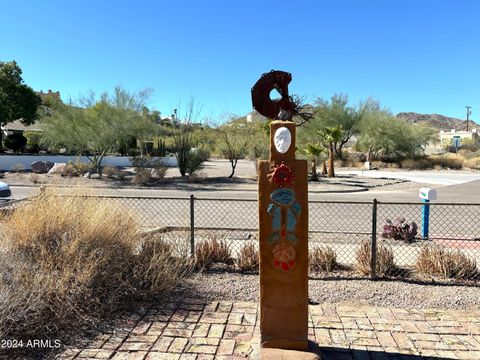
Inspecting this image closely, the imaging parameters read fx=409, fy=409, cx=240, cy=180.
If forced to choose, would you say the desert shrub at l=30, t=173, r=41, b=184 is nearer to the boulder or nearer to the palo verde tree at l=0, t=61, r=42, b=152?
the boulder

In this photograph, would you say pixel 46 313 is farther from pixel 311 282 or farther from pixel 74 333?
pixel 311 282

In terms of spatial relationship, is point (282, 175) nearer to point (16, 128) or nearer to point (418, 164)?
point (418, 164)

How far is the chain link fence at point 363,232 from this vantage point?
230 inches

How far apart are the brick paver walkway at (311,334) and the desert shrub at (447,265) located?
1.16 m

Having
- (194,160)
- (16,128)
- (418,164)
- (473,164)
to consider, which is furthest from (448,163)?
(16,128)

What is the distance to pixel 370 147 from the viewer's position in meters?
40.7

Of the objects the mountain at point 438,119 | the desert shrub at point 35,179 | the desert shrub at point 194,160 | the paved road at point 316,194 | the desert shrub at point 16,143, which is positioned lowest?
the paved road at point 316,194

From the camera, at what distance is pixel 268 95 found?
12.3 ft

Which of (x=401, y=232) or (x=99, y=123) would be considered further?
(x=99, y=123)

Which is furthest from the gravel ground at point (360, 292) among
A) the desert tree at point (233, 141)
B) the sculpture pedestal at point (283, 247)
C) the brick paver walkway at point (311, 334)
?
the desert tree at point (233, 141)

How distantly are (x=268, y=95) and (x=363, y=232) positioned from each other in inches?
221

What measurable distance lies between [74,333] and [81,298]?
428 millimetres

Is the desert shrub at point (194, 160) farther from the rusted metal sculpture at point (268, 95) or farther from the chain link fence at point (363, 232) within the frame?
the rusted metal sculpture at point (268, 95)

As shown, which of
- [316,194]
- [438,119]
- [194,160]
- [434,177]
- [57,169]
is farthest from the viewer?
[438,119]
